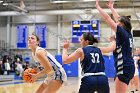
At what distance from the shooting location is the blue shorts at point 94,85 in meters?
3.99

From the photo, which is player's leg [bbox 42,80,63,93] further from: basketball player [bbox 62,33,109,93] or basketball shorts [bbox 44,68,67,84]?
basketball player [bbox 62,33,109,93]

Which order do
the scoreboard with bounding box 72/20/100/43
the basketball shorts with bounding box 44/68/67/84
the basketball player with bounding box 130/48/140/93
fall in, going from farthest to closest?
the scoreboard with bounding box 72/20/100/43
the basketball player with bounding box 130/48/140/93
the basketball shorts with bounding box 44/68/67/84

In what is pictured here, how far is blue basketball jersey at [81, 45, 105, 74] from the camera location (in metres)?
4.12

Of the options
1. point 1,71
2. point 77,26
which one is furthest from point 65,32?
point 1,71

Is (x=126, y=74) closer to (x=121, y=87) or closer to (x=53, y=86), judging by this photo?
(x=121, y=87)

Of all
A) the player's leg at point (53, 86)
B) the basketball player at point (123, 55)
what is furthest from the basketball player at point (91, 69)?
the player's leg at point (53, 86)

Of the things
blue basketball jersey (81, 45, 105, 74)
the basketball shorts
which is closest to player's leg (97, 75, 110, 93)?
blue basketball jersey (81, 45, 105, 74)

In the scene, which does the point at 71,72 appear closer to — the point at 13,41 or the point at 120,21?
the point at 13,41

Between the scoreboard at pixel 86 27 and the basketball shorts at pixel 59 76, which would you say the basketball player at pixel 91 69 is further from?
the scoreboard at pixel 86 27

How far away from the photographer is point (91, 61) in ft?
13.5

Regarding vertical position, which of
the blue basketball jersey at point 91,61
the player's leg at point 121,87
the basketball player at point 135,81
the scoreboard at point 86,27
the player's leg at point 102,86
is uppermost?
the scoreboard at point 86,27

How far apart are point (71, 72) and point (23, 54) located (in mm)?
5846

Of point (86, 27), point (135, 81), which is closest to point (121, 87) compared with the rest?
point (135, 81)

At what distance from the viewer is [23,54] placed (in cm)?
3006
